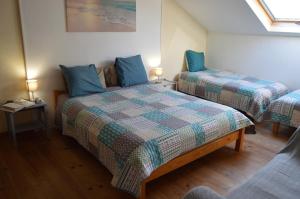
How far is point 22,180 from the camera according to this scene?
2264 millimetres

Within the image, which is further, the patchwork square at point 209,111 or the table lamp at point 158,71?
the table lamp at point 158,71

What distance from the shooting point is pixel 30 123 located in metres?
3.05

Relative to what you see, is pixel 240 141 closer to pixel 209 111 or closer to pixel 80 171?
pixel 209 111

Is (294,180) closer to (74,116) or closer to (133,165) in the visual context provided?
(133,165)

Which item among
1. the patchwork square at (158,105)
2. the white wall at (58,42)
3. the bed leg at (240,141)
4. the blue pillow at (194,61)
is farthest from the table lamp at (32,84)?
the blue pillow at (194,61)

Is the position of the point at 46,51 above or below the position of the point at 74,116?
above

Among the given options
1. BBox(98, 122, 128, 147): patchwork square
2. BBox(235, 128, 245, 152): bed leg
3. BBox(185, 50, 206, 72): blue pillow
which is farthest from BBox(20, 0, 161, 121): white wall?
BBox(235, 128, 245, 152): bed leg

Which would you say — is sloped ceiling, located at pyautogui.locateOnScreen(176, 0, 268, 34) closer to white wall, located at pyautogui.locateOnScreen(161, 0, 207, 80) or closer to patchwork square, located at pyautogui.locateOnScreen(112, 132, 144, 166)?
white wall, located at pyautogui.locateOnScreen(161, 0, 207, 80)

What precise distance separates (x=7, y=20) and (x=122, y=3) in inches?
58.8

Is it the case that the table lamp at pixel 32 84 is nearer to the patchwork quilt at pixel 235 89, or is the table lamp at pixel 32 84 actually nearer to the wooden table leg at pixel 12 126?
the wooden table leg at pixel 12 126

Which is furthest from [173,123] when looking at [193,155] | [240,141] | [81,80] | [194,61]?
[194,61]

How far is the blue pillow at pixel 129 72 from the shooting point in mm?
3510

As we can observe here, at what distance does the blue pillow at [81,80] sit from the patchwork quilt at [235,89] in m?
1.73

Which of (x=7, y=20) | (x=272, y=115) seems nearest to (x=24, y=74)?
(x=7, y=20)
